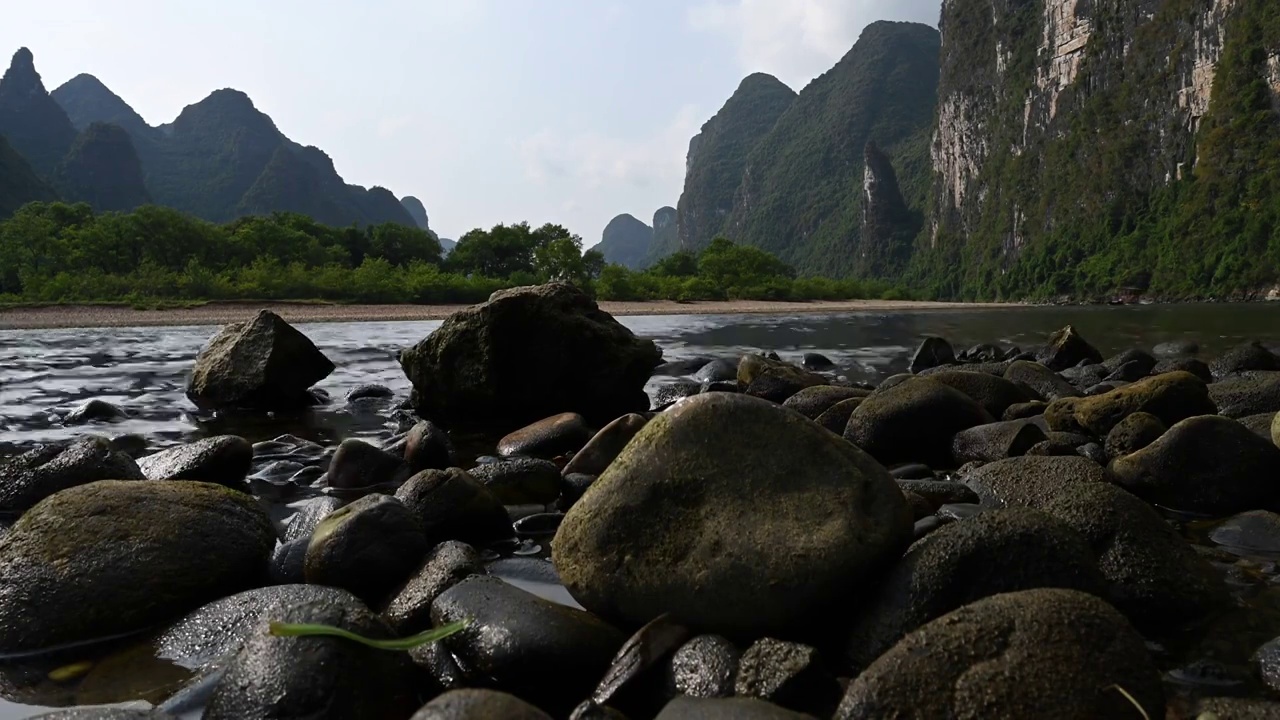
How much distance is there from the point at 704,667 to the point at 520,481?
3.20 m

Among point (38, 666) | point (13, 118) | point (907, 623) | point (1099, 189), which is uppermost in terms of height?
point (13, 118)

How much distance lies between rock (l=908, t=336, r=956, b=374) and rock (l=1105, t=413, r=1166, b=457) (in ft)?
32.8

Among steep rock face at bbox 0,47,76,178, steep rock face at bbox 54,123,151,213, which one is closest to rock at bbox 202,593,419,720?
steep rock face at bbox 54,123,151,213

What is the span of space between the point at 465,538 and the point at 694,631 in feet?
6.92

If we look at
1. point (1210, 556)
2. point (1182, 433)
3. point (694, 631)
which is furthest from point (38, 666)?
point (1182, 433)

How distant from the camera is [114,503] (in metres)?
4.31

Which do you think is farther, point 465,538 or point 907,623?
point 465,538

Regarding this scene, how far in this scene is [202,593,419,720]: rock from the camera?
2869 millimetres

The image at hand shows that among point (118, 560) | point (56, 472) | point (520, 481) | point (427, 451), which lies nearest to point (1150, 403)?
point (520, 481)

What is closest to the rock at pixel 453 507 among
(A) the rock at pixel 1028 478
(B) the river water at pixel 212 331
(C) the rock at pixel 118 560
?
(C) the rock at pixel 118 560

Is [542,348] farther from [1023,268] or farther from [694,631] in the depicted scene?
[1023,268]

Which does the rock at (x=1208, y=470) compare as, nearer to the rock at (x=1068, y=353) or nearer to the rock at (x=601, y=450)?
the rock at (x=601, y=450)

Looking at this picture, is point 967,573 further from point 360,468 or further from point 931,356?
point 931,356

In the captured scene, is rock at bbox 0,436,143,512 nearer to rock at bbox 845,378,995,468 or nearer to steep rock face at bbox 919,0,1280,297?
rock at bbox 845,378,995,468
